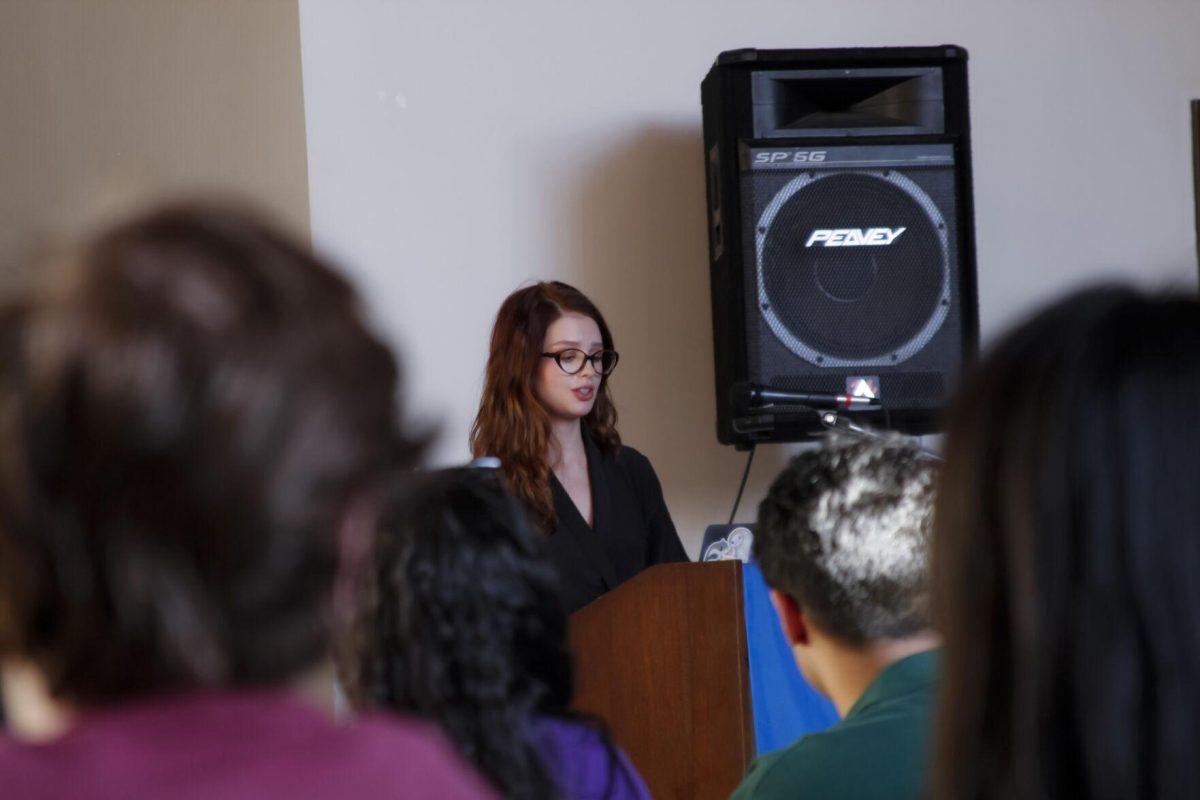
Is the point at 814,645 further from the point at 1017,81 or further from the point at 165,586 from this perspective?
the point at 1017,81

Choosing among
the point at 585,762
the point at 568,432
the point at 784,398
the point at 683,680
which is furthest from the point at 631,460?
the point at 585,762

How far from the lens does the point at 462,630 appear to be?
1210 millimetres

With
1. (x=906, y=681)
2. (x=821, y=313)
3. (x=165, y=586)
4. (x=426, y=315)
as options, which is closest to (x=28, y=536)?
(x=165, y=586)

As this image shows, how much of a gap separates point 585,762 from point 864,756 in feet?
0.82

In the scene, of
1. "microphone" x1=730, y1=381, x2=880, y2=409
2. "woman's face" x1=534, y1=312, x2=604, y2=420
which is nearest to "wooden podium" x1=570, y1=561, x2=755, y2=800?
"microphone" x1=730, y1=381, x2=880, y2=409

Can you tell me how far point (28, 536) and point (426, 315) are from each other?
3.34 meters

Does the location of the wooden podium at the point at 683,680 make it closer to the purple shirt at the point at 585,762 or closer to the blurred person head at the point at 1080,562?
the purple shirt at the point at 585,762

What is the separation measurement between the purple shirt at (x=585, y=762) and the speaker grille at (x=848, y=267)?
209 centimetres

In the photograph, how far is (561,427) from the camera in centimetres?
316

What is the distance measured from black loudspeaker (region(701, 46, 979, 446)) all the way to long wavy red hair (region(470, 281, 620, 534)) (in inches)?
14.6

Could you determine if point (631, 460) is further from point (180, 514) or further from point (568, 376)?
point (180, 514)

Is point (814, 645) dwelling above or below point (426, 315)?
below

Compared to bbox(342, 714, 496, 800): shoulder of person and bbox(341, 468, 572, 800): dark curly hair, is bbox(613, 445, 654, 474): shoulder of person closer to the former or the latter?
bbox(341, 468, 572, 800): dark curly hair

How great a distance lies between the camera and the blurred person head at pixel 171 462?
0.55m
